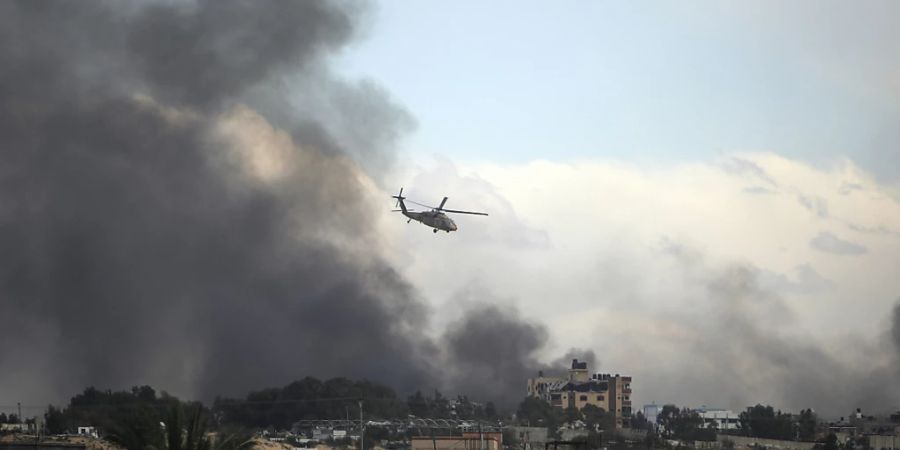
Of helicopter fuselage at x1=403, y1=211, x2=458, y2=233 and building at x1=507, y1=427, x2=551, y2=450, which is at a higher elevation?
helicopter fuselage at x1=403, y1=211, x2=458, y2=233

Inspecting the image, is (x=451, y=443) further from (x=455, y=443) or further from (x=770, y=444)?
(x=770, y=444)

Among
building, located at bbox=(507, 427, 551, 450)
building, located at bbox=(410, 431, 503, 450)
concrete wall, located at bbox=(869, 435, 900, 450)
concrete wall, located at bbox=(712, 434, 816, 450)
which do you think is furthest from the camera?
concrete wall, located at bbox=(712, 434, 816, 450)

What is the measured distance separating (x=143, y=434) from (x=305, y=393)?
362 ft

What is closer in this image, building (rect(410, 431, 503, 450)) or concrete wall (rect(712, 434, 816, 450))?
building (rect(410, 431, 503, 450))

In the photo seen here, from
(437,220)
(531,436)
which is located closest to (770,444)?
(531,436)

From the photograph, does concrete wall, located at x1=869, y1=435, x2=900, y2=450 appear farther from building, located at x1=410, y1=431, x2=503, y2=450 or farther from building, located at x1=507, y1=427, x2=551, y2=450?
building, located at x1=410, y1=431, x2=503, y2=450

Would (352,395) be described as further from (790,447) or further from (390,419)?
(790,447)

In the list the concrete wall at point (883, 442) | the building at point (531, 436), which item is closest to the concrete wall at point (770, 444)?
the concrete wall at point (883, 442)

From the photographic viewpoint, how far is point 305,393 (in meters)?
191

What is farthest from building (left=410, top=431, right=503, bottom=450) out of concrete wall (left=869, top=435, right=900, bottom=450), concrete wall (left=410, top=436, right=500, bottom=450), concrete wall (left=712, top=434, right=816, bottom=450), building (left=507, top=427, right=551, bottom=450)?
concrete wall (left=869, top=435, right=900, bottom=450)

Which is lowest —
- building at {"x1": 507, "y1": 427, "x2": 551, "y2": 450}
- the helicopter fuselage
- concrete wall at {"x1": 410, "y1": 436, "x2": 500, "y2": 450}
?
concrete wall at {"x1": 410, "y1": 436, "x2": 500, "y2": 450}

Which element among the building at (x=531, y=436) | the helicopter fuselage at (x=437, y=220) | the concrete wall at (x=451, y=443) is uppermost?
the helicopter fuselage at (x=437, y=220)

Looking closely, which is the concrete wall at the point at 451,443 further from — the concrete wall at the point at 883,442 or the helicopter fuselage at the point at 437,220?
the concrete wall at the point at 883,442

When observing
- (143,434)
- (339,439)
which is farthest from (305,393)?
(143,434)
